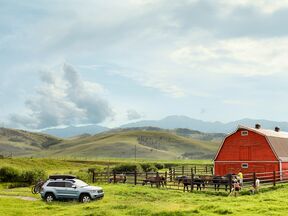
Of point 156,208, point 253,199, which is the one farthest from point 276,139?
point 156,208

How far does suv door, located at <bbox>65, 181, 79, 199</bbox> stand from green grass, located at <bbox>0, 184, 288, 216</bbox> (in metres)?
0.83

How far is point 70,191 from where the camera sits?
1422 inches

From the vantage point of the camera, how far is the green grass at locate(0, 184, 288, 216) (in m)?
28.1

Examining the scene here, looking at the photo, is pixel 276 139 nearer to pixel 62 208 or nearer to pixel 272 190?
pixel 272 190

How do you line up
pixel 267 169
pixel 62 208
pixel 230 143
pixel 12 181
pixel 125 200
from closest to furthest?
pixel 62 208, pixel 125 200, pixel 267 169, pixel 230 143, pixel 12 181

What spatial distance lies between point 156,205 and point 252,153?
88.6 ft

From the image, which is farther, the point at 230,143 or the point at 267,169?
the point at 230,143

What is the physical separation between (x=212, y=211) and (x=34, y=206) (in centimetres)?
1402

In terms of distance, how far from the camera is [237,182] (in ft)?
129

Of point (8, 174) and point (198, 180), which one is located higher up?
point (198, 180)

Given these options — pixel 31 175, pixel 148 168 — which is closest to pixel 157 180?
pixel 31 175

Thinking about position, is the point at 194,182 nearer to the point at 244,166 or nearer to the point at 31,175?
the point at 244,166

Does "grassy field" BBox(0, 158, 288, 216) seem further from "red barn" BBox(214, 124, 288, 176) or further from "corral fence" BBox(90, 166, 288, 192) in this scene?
"red barn" BBox(214, 124, 288, 176)

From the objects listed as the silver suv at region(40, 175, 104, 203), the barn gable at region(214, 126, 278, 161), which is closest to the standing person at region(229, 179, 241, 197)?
the silver suv at region(40, 175, 104, 203)
